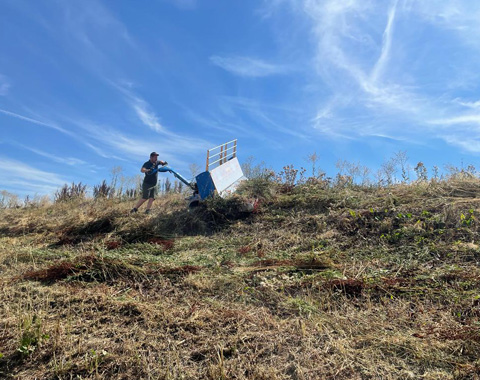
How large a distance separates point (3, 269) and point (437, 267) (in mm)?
6422

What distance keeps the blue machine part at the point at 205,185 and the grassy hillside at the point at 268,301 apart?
6.44 feet

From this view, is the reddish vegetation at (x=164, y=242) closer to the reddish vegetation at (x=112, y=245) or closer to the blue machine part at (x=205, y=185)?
the reddish vegetation at (x=112, y=245)

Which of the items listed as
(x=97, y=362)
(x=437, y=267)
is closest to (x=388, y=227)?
(x=437, y=267)

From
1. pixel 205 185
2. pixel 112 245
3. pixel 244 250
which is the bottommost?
pixel 112 245

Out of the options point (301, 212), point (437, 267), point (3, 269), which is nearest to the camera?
point (437, 267)

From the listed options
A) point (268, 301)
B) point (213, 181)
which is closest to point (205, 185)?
point (213, 181)

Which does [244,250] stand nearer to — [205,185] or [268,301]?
[268,301]

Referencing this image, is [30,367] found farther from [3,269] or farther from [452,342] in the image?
[452,342]

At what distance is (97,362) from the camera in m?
2.25

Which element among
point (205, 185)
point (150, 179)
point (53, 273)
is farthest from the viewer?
point (150, 179)

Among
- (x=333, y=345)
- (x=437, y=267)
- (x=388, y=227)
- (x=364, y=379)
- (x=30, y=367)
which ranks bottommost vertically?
(x=30, y=367)

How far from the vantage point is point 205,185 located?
840cm

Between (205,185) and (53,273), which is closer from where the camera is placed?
(53,273)

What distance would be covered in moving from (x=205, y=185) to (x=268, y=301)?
5.40m
